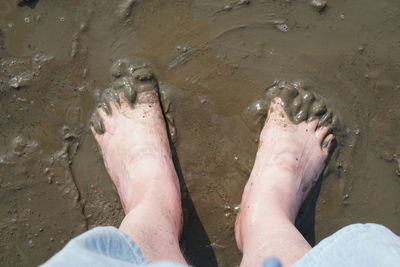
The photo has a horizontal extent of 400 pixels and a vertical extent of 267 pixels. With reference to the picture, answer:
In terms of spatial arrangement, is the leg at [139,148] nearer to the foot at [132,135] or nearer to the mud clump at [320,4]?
the foot at [132,135]

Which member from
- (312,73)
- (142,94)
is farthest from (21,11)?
(312,73)

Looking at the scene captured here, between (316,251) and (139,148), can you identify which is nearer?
(316,251)

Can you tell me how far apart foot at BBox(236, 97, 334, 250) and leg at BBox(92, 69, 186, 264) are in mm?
423

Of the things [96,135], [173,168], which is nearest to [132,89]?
[96,135]

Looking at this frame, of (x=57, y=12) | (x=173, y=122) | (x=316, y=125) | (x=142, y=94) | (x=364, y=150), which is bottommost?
(x=364, y=150)

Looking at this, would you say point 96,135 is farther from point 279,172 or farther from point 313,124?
point 313,124

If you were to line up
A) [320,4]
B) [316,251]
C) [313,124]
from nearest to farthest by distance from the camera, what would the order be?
[316,251] → [320,4] → [313,124]

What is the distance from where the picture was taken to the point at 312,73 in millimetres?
2057

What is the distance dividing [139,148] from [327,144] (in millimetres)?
1032

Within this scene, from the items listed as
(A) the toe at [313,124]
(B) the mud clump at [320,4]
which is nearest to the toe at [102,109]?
(A) the toe at [313,124]

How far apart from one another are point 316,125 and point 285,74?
33 centimetres

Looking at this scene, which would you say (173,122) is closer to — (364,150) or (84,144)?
(84,144)

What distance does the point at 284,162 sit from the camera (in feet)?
6.87

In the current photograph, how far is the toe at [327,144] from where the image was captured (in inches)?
82.0
